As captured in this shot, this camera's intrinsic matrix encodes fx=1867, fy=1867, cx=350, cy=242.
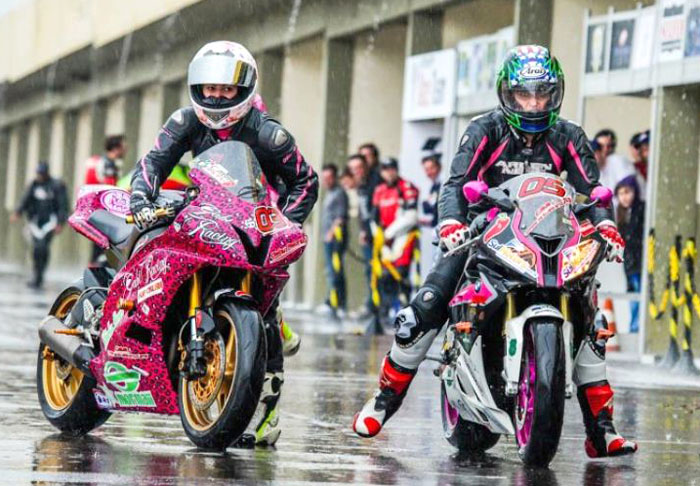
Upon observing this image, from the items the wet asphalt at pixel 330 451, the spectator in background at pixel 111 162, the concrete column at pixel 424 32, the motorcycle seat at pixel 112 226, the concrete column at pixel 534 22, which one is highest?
the concrete column at pixel 424 32

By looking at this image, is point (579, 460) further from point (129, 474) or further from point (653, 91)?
point (653, 91)

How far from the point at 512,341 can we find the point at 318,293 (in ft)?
68.3

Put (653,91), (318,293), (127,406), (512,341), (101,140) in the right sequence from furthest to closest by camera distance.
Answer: (101,140)
(318,293)
(653,91)
(127,406)
(512,341)

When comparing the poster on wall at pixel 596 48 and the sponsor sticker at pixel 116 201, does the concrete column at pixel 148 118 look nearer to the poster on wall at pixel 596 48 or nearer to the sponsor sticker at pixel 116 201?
the poster on wall at pixel 596 48

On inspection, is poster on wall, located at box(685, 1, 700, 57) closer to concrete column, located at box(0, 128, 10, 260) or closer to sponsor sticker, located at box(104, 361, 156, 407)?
sponsor sticker, located at box(104, 361, 156, 407)

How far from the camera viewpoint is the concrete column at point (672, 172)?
17312 millimetres

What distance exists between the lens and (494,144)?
8.62 meters

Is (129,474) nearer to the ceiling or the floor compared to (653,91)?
nearer to the floor

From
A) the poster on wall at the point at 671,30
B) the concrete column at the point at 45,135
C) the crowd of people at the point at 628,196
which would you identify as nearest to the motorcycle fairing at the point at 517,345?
the poster on wall at the point at 671,30

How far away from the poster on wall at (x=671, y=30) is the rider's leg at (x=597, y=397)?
29.1ft

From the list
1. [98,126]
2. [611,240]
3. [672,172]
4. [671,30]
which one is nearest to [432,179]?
[672,172]

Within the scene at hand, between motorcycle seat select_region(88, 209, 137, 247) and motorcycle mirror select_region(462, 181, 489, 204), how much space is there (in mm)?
1638

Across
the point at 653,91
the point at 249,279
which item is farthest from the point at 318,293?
the point at 249,279

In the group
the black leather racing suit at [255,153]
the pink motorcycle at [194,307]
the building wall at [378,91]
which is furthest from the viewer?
the building wall at [378,91]
